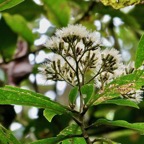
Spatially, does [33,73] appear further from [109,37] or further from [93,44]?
[93,44]

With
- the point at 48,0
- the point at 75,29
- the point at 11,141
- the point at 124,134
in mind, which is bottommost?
the point at 124,134

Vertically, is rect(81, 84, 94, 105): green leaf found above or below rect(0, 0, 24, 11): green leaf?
below

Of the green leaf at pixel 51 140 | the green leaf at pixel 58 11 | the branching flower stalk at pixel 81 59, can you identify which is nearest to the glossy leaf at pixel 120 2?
the branching flower stalk at pixel 81 59

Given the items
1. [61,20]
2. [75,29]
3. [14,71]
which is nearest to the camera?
[75,29]

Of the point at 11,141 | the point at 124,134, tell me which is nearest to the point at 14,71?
the point at 124,134

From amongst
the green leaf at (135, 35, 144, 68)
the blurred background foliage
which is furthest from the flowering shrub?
the blurred background foliage

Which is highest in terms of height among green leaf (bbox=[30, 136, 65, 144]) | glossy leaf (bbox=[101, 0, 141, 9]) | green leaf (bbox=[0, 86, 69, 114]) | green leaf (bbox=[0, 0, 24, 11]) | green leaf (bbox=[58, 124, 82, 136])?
glossy leaf (bbox=[101, 0, 141, 9])

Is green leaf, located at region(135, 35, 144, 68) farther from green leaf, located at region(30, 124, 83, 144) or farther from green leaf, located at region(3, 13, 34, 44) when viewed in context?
green leaf, located at region(3, 13, 34, 44)

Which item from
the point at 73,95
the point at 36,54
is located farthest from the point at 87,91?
the point at 36,54

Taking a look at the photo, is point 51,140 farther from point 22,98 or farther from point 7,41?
point 7,41
